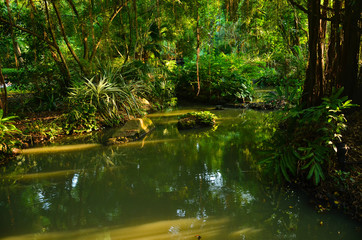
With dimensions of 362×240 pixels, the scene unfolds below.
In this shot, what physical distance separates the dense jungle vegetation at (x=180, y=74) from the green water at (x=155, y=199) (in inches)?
15.6

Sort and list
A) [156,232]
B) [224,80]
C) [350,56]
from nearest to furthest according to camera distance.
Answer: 1. [156,232]
2. [350,56]
3. [224,80]

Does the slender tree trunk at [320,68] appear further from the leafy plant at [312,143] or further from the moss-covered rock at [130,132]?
the moss-covered rock at [130,132]

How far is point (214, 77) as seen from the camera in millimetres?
8672

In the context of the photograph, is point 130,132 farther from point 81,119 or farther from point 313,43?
point 313,43

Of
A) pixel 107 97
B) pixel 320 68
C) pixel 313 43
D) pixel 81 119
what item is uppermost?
pixel 313 43

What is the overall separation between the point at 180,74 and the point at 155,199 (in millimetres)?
7268

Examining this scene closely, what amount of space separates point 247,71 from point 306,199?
684 centimetres

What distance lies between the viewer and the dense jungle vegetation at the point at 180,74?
2.73 m

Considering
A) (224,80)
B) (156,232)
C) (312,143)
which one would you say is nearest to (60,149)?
(156,232)

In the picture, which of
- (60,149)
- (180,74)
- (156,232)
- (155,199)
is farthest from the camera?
(180,74)

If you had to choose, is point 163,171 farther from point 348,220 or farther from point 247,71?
point 247,71

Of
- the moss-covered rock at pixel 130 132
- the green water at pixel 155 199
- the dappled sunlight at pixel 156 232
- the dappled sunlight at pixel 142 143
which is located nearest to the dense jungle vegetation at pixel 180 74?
the green water at pixel 155 199

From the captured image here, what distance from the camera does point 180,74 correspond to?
9.55 meters

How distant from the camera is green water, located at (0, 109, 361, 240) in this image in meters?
2.17
